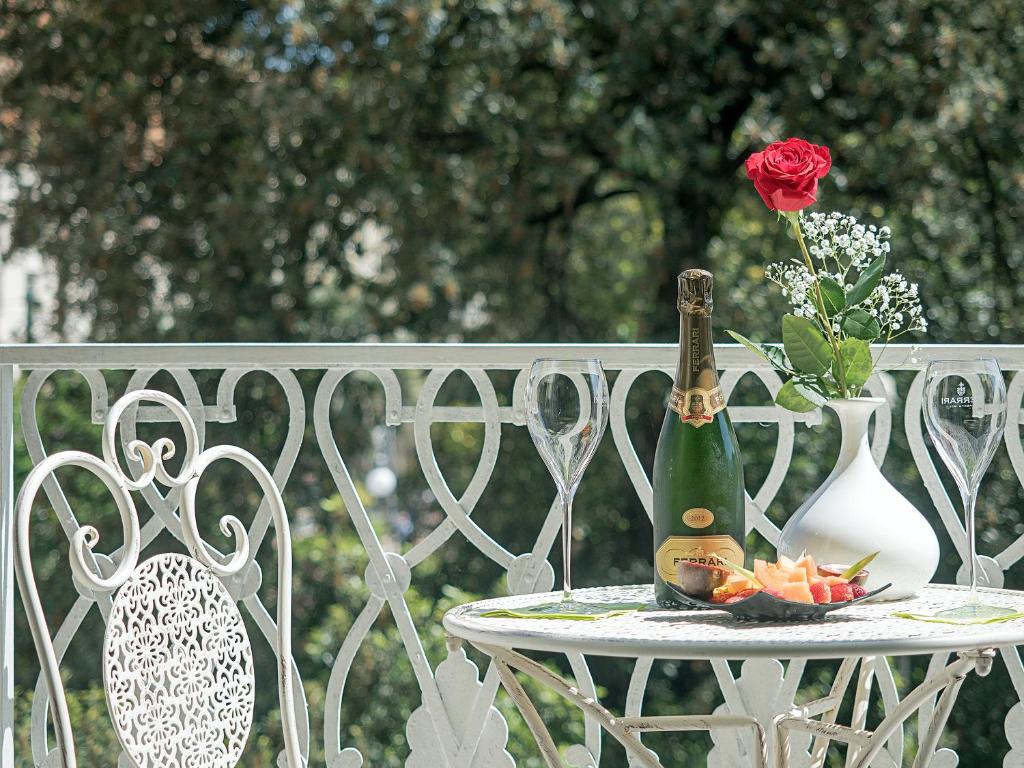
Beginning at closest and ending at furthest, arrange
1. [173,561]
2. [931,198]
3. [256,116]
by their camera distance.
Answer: [173,561] < [256,116] < [931,198]

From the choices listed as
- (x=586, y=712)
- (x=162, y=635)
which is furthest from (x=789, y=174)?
(x=162, y=635)

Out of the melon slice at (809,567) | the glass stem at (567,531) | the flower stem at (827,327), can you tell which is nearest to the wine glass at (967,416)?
the flower stem at (827,327)

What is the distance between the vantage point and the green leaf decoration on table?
1.63 metres

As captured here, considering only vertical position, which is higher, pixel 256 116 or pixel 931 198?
pixel 256 116

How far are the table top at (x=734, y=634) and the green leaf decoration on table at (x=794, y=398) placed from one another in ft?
0.90

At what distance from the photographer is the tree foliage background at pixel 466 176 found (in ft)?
18.2

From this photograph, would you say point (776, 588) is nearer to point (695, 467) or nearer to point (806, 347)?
point (695, 467)

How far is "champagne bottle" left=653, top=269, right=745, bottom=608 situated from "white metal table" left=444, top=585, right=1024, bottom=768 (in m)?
0.08

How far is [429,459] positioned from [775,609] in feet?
3.10

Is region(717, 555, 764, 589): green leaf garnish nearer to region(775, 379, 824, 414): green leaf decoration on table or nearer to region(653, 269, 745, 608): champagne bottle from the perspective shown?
region(653, 269, 745, 608): champagne bottle

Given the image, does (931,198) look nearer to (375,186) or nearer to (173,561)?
(375,186)

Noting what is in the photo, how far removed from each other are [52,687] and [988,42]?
5.54 meters

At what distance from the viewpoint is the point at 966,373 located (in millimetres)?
1551

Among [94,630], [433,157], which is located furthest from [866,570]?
[94,630]
